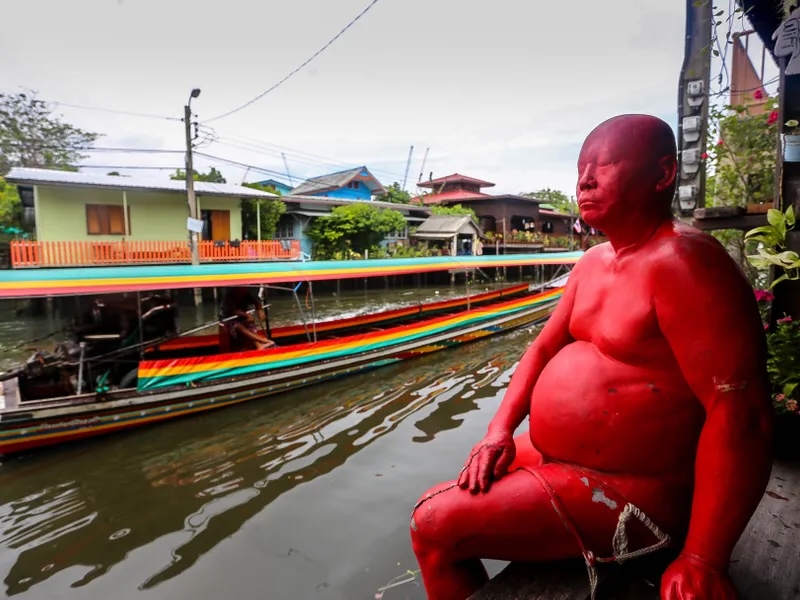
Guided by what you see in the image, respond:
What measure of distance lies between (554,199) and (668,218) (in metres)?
55.1

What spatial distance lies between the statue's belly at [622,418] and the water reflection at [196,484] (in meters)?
3.39

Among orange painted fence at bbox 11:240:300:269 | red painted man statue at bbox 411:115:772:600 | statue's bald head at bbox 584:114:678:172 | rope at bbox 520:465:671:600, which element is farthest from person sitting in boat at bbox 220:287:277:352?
orange painted fence at bbox 11:240:300:269

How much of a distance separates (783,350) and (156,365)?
7010 mm

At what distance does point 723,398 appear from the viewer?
3.71ft

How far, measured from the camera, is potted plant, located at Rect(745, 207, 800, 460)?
2316 millimetres

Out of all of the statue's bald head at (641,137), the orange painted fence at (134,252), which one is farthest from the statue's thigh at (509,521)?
the orange painted fence at (134,252)

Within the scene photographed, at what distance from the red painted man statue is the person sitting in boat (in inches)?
303

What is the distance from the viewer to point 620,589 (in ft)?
4.33

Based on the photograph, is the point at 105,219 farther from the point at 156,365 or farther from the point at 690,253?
the point at 690,253

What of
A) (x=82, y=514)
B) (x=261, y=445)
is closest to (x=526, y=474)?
(x=82, y=514)

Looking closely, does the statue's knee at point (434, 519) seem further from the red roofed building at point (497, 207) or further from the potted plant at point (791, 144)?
the red roofed building at point (497, 207)

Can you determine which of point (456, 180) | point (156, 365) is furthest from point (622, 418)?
point (456, 180)

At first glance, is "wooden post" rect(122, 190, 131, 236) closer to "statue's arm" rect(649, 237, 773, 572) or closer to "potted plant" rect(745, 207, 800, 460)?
"potted plant" rect(745, 207, 800, 460)

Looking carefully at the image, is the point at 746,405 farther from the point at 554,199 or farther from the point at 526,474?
the point at 554,199
